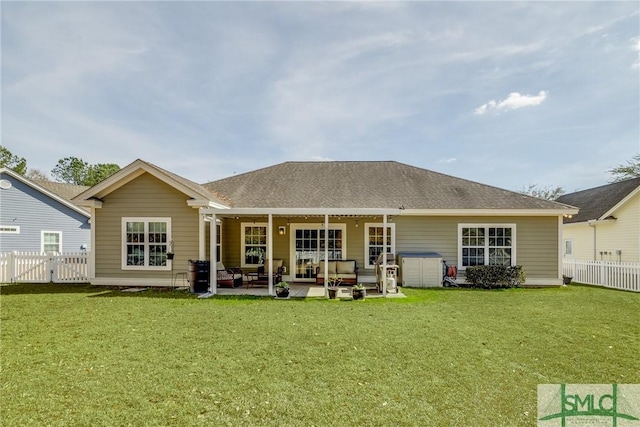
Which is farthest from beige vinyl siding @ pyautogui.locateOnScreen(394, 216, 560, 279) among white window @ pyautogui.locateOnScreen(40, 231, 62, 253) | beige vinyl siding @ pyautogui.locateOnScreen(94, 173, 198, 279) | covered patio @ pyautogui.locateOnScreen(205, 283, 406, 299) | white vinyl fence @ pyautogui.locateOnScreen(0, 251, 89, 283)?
white window @ pyautogui.locateOnScreen(40, 231, 62, 253)

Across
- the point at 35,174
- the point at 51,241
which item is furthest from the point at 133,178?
the point at 35,174

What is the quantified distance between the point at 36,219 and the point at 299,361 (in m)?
18.2

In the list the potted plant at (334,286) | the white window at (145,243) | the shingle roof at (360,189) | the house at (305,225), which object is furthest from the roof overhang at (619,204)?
the white window at (145,243)

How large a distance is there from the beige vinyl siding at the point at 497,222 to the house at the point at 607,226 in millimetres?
5535

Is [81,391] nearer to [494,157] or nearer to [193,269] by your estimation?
[193,269]

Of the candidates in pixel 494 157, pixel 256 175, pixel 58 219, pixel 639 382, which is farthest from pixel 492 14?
pixel 58 219

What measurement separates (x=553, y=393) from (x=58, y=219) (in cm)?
2136

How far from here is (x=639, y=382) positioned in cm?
397

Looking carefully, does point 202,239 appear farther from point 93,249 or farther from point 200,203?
point 93,249

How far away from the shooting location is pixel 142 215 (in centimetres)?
1101

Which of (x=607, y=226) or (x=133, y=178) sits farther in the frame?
(x=607, y=226)

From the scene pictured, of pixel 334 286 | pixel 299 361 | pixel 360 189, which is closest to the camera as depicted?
pixel 299 361

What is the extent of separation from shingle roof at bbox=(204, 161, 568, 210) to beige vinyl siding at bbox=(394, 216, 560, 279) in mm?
549

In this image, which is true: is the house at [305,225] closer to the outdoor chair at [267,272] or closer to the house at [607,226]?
the outdoor chair at [267,272]
